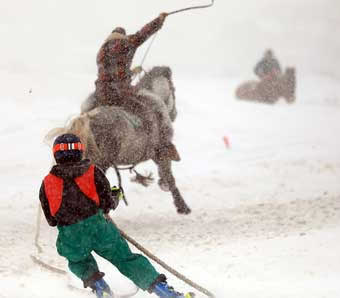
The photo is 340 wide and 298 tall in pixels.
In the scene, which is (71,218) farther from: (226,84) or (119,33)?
(226,84)

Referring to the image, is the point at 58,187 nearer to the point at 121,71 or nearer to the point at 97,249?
the point at 97,249

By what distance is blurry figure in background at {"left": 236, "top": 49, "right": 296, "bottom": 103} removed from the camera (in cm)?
2164

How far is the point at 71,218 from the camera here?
12.2 feet

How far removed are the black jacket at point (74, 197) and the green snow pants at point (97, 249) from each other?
5 centimetres

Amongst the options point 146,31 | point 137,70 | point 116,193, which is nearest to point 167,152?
point 137,70

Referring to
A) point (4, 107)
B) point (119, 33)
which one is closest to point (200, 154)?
point (4, 107)

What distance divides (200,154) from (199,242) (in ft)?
23.8

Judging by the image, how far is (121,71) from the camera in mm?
6859

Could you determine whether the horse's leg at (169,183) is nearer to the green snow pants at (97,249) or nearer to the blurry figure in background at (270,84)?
the green snow pants at (97,249)

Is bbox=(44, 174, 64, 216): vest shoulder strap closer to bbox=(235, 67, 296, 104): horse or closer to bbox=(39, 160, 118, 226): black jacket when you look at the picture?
bbox=(39, 160, 118, 226): black jacket

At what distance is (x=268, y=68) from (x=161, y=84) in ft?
47.2

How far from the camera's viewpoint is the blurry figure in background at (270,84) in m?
21.6

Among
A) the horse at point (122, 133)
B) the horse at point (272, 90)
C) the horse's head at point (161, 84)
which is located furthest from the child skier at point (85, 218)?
the horse at point (272, 90)

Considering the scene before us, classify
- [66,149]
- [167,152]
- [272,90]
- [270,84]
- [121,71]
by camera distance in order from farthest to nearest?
[270,84] < [272,90] < [167,152] < [121,71] < [66,149]
